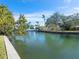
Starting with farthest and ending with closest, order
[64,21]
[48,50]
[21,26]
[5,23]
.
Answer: [64,21] → [21,26] → [5,23] → [48,50]

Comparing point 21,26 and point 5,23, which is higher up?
point 5,23

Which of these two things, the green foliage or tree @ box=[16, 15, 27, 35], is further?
the green foliage

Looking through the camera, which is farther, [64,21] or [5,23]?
[64,21]

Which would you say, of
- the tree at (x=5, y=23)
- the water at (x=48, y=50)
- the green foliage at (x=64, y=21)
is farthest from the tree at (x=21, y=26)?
the green foliage at (x=64, y=21)

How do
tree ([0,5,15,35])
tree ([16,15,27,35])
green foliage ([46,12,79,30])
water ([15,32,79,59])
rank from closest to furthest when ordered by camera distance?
1. water ([15,32,79,59])
2. tree ([0,5,15,35])
3. tree ([16,15,27,35])
4. green foliage ([46,12,79,30])

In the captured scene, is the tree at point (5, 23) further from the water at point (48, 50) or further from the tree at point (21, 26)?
the water at point (48, 50)

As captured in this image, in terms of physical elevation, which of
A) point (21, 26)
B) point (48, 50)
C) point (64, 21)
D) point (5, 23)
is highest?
point (64, 21)

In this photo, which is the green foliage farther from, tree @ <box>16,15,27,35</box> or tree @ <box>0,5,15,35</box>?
tree @ <box>0,5,15,35</box>

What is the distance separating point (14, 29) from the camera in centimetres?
3216

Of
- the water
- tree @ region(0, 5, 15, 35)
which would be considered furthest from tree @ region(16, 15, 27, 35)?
the water

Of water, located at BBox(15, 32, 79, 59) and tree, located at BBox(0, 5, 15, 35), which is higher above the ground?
tree, located at BBox(0, 5, 15, 35)

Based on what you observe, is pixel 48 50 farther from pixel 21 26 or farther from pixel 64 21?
pixel 64 21

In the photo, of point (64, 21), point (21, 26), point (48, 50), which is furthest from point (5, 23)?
point (64, 21)

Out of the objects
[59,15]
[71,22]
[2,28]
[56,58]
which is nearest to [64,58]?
[56,58]
